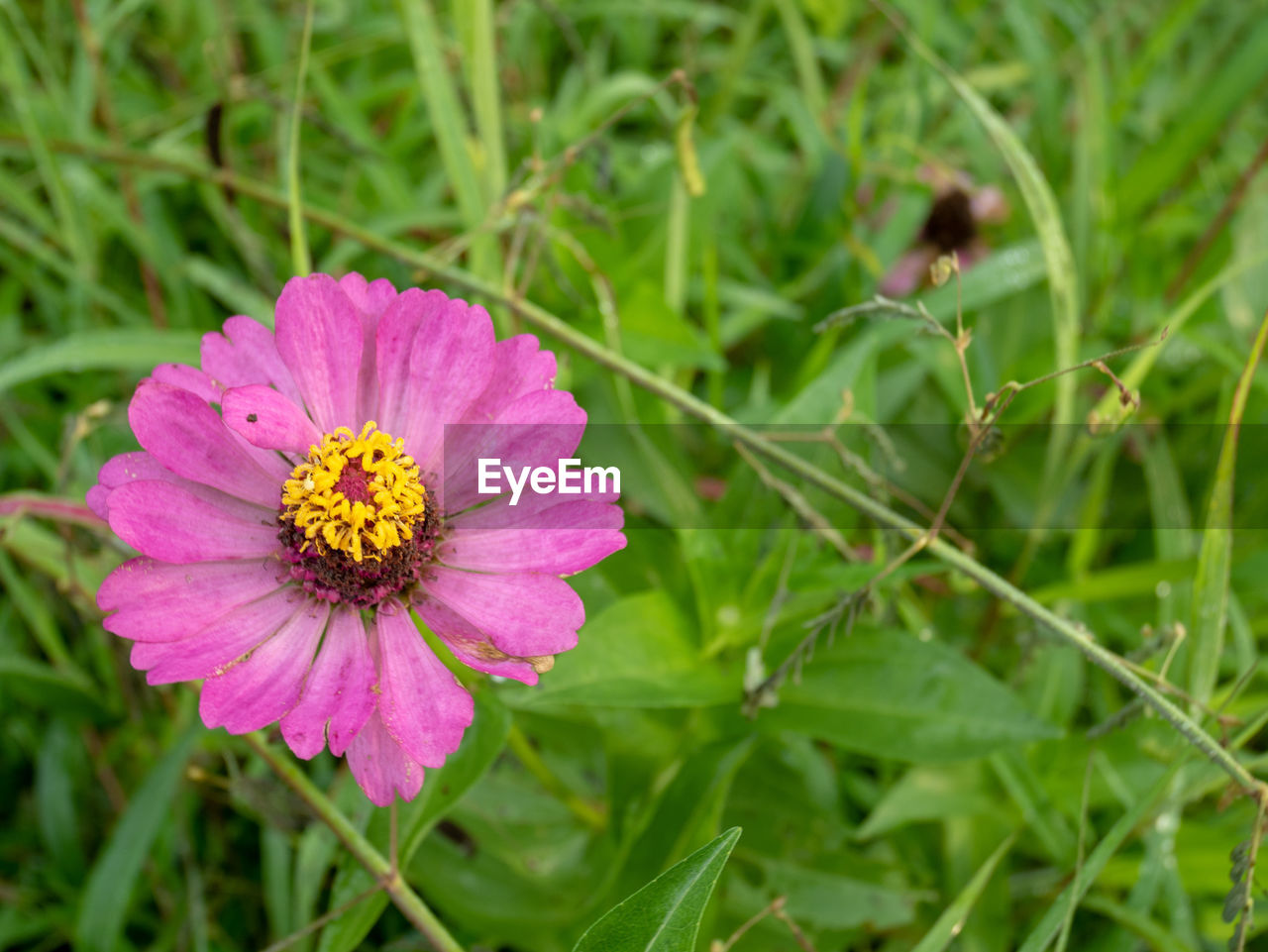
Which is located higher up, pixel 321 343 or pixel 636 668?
pixel 321 343

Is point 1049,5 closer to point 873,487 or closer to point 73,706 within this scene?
point 873,487

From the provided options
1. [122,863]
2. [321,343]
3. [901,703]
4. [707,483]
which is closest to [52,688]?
[122,863]

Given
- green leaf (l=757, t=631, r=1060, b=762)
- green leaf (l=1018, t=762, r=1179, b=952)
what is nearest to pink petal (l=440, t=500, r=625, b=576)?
green leaf (l=757, t=631, r=1060, b=762)

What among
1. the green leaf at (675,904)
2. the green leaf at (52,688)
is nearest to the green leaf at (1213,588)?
the green leaf at (675,904)

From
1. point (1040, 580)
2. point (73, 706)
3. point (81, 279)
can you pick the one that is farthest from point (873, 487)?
point (81, 279)

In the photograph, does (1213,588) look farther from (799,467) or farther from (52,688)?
(52,688)
